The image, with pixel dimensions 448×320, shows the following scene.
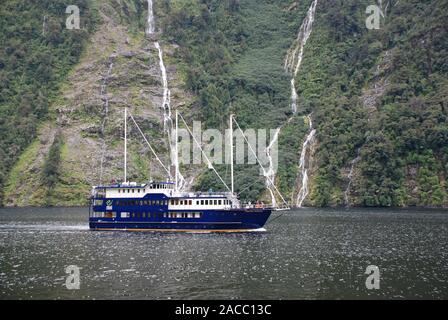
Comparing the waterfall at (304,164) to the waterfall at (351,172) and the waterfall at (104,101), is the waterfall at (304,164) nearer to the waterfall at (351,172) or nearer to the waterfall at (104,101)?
the waterfall at (351,172)

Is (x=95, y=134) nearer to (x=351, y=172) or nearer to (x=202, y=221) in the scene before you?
(x=351, y=172)

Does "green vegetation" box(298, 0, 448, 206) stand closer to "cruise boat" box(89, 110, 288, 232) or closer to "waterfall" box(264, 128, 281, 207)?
"waterfall" box(264, 128, 281, 207)

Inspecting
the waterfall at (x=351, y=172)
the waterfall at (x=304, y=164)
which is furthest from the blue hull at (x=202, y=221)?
the waterfall at (x=304, y=164)

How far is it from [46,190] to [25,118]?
31578mm

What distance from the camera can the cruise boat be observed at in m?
95.2

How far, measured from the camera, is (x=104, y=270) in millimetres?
59562

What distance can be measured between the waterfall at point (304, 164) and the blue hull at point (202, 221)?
70.4 m

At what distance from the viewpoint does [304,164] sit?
172m

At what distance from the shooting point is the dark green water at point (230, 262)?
4944 centimetres

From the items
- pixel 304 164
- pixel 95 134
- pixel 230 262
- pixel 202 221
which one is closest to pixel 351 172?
pixel 304 164

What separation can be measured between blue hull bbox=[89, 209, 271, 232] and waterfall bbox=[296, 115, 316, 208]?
7039 cm

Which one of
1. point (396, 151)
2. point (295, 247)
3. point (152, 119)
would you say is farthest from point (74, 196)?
point (295, 247)

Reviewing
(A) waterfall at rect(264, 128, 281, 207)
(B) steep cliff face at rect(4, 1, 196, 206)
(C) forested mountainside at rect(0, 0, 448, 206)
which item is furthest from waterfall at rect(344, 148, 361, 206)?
(B) steep cliff face at rect(4, 1, 196, 206)
